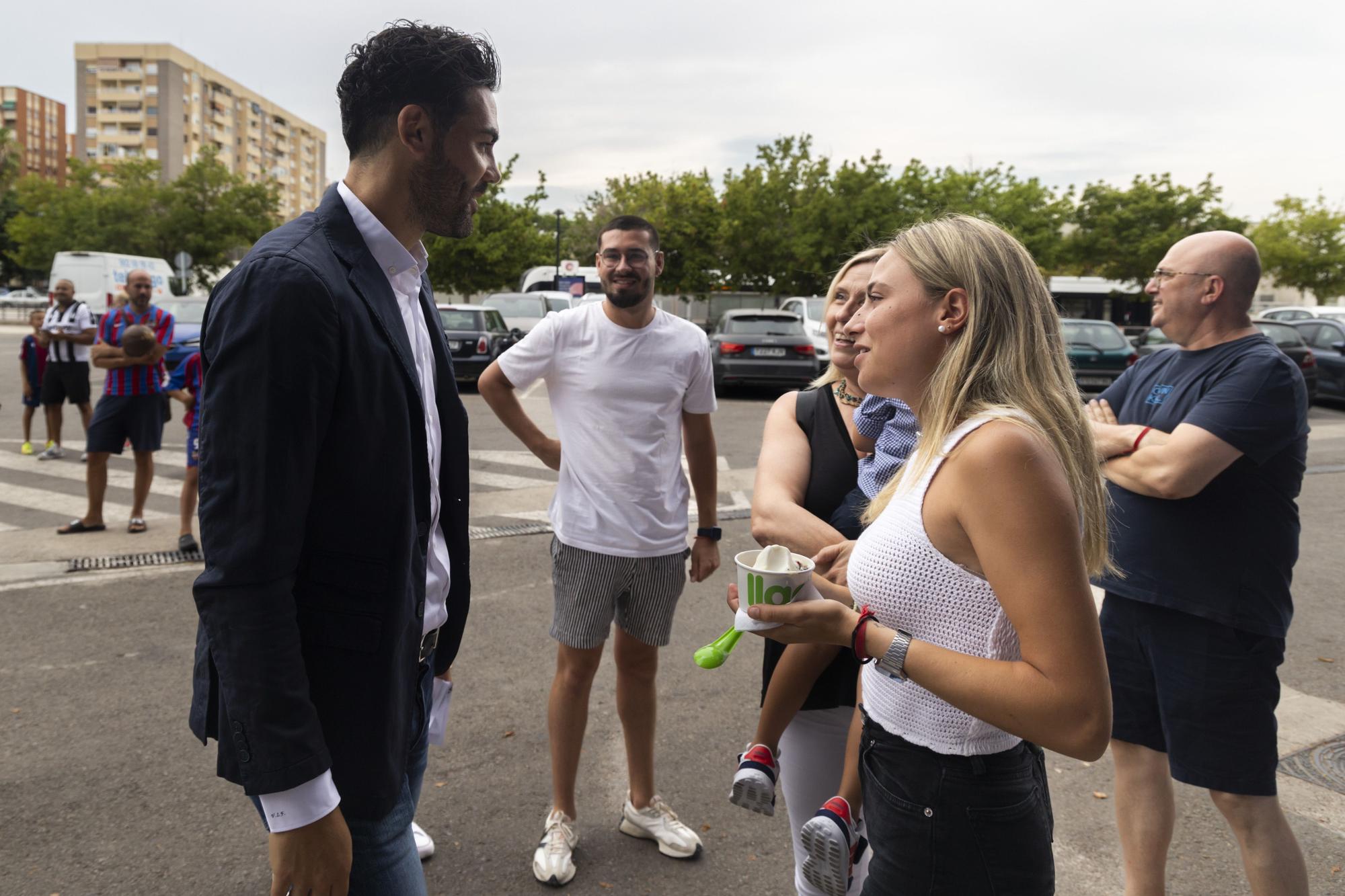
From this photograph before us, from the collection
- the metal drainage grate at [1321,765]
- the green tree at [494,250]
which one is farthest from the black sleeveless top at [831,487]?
the green tree at [494,250]

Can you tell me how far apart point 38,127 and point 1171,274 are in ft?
516

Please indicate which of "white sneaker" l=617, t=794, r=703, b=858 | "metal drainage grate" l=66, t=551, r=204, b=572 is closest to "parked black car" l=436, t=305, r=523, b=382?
"metal drainage grate" l=66, t=551, r=204, b=572

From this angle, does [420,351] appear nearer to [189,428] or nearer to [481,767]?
[481,767]

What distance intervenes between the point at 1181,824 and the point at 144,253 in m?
53.3

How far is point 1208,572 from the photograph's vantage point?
9.13 feet

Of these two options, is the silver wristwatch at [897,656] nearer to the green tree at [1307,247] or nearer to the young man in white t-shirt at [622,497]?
the young man in white t-shirt at [622,497]

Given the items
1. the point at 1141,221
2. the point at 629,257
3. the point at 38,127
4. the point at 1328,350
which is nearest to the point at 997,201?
the point at 1141,221

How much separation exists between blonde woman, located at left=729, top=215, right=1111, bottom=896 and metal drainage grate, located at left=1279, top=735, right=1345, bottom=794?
2.77 meters

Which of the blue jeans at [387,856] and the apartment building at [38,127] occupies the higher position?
the apartment building at [38,127]

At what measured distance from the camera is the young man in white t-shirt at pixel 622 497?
3418mm

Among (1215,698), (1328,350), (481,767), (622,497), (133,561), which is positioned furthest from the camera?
(1328,350)

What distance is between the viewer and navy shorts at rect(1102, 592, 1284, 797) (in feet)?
8.85

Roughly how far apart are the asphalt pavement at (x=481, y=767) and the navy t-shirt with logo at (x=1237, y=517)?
3.51ft

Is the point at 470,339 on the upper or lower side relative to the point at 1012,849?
upper
